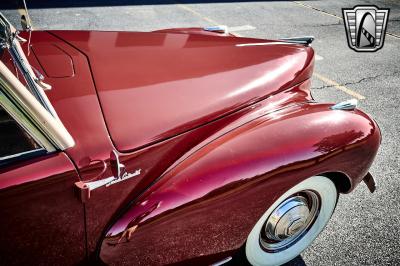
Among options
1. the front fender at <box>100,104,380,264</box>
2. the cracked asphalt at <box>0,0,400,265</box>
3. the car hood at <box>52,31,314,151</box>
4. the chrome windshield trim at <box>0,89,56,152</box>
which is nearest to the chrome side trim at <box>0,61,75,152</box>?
the chrome windshield trim at <box>0,89,56,152</box>

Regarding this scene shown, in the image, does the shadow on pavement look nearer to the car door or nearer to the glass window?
the car door

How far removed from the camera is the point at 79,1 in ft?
23.3

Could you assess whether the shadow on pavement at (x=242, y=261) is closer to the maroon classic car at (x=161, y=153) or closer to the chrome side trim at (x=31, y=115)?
the maroon classic car at (x=161, y=153)

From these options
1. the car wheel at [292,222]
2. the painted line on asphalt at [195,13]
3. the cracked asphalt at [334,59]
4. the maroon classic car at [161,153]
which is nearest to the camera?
the maroon classic car at [161,153]

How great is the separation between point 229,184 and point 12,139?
95cm

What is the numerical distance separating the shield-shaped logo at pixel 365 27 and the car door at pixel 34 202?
554 centimetres

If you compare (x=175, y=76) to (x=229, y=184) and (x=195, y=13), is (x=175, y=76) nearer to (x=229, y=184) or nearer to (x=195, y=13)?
(x=229, y=184)

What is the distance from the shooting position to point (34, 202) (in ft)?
3.92

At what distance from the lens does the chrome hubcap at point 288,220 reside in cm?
181

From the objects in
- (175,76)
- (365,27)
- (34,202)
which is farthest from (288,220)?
(365,27)

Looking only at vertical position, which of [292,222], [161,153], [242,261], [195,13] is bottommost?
[195,13]

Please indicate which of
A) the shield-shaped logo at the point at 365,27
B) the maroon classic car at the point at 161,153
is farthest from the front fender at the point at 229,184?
the shield-shaped logo at the point at 365,27

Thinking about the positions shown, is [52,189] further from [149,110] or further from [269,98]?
[269,98]

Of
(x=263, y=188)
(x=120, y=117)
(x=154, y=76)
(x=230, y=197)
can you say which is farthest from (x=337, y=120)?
(x=120, y=117)
